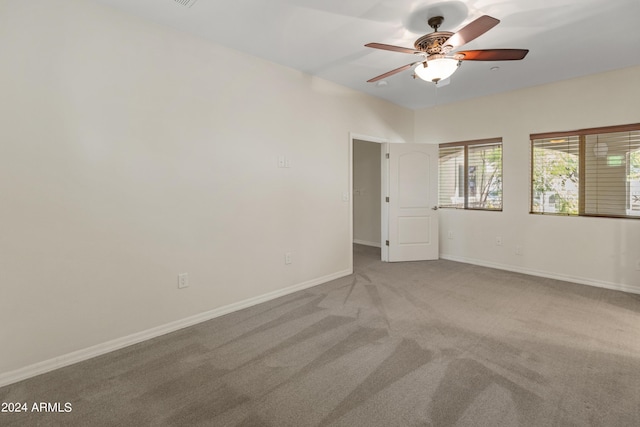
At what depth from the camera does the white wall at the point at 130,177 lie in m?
2.04

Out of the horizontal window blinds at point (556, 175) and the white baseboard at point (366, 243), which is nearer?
the horizontal window blinds at point (556, 175)

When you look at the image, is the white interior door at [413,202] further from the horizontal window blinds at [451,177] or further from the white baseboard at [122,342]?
the white baseboard at [122,342]

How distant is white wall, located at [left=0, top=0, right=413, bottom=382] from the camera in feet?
6.70

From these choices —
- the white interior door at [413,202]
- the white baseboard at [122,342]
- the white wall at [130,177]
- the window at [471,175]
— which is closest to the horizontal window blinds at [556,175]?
the window at [471,175]

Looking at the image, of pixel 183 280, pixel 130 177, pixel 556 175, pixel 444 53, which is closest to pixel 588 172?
pixel 556 175

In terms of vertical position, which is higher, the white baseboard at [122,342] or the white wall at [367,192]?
the white wall at [367,192]

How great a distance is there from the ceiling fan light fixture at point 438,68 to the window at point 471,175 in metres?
2.89

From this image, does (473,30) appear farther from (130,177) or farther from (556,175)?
(556,175)

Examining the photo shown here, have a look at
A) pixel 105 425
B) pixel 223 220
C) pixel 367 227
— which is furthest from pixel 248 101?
pixel 367 227

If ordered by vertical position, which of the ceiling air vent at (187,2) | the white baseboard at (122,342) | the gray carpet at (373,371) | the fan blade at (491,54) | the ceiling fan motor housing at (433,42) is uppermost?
the ceiling air vent at (187,2)

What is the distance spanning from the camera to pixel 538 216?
430cm

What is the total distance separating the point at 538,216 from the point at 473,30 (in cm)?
327

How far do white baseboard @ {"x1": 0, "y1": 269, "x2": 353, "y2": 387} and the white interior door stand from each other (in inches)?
89.4

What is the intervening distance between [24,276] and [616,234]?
19.1 ft
